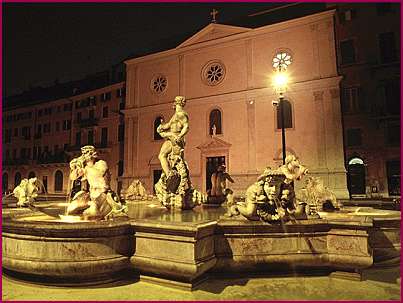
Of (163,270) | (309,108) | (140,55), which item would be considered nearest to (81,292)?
(163,270)

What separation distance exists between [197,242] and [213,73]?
22.7 m

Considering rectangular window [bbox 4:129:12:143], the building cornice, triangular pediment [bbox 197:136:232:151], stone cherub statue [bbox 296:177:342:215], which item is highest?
the building cornice

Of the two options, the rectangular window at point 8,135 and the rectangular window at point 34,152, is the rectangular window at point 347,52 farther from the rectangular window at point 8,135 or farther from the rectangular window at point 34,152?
the rectangular window at point 8,135

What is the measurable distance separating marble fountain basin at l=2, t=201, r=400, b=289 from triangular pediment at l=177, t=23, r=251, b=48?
22.2 metres

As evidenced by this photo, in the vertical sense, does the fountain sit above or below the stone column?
below

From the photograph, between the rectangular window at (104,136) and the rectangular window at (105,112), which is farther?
the rectangular window at (105,112)

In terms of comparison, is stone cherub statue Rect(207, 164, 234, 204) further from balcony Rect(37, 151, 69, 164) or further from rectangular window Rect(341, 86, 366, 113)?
balcony Rect(37, 151, 69, 164)

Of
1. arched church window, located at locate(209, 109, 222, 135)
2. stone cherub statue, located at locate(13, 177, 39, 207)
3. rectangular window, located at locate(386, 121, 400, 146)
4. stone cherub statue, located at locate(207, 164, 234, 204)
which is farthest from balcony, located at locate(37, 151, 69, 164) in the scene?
rectangular window, located at locate(386, 121, 400, 146)

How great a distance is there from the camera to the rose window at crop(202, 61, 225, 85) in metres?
25.1

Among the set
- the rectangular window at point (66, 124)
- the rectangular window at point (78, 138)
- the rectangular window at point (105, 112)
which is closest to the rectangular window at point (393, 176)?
the rectangular window at point (105, 112)

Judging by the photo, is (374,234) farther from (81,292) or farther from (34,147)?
(34,147)

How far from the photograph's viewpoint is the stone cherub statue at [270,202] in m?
4.64

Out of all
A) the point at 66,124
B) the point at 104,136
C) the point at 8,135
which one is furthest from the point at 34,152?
the point at 104,136

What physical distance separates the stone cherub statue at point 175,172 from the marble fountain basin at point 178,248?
11.9 ft
